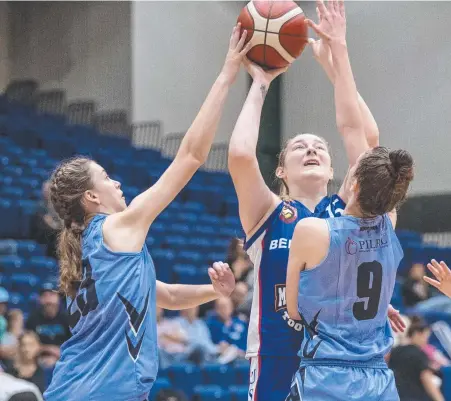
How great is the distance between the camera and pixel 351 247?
285 cm

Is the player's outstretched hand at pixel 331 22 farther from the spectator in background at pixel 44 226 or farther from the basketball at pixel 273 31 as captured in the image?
the spectator in background at pixel 44 226

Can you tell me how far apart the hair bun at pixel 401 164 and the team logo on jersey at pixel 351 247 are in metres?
0.25

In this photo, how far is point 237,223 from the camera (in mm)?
12812

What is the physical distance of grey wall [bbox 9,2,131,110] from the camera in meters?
15.9

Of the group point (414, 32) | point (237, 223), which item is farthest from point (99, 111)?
point (414, 32)

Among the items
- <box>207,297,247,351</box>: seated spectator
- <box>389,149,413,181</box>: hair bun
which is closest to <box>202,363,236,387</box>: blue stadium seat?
<box>207,297,247,351</box>: seated spectator

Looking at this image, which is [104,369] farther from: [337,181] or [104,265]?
[337,181]

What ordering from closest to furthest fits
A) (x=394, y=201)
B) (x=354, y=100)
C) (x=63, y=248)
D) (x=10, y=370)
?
(x=394, y=201)
(x=63, y=248)
(x=354, y=100)
(x=10, y=370)

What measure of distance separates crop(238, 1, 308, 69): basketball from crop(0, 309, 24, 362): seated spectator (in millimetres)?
3568

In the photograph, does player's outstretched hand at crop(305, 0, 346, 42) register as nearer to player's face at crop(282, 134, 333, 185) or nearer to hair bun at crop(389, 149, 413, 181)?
player's face at crop(282, 134, 333, 185)

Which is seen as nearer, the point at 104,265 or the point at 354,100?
the point at 104,265

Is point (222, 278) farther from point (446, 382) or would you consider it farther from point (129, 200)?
point (129, 200)

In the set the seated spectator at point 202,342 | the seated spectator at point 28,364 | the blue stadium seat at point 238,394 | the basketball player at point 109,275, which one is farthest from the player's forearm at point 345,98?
the seated spectator at point 202,342

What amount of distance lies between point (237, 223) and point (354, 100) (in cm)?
942
